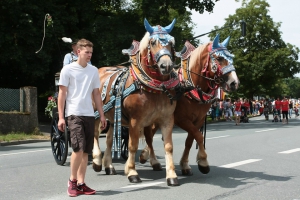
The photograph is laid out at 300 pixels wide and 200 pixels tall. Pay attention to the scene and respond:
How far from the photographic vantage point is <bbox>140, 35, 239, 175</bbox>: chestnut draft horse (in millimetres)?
8125

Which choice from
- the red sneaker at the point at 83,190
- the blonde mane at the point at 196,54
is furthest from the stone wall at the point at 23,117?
the red sneaker at the point at 83,190

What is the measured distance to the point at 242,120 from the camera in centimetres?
3572

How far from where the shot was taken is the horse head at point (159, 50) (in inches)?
274

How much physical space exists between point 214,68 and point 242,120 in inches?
1106

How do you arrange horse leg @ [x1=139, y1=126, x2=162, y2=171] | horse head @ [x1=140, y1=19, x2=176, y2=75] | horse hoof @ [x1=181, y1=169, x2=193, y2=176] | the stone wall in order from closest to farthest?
horse head @ [x1=140, y1=19, x2=176, y2=75] → horse hoof @ [x1=181, y1=169, x2=193, y2=176] → horse leg @ [x1=139, y1=126, x2=162, y2=171] → the stone wall

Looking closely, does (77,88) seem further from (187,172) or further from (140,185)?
(187,172)

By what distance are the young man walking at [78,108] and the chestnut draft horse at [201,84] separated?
6.73 feet

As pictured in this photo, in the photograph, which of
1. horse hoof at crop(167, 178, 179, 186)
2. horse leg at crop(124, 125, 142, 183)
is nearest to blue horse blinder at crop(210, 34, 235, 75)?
horse leg at crop(124, 125, 142, 183)

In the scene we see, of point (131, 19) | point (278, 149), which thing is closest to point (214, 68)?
point (278, 149)

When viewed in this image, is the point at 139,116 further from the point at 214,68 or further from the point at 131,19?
the point at 131,19

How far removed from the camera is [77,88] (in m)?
6.61

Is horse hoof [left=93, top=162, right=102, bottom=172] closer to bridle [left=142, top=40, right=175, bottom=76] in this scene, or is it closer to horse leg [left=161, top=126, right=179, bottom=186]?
horse leg [left=161, top=126, right=179, bottom=186]

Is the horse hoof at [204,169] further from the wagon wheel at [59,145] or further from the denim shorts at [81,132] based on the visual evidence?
the wagon wheel at [59,145]

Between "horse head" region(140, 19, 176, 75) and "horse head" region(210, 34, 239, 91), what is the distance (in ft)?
3.34
